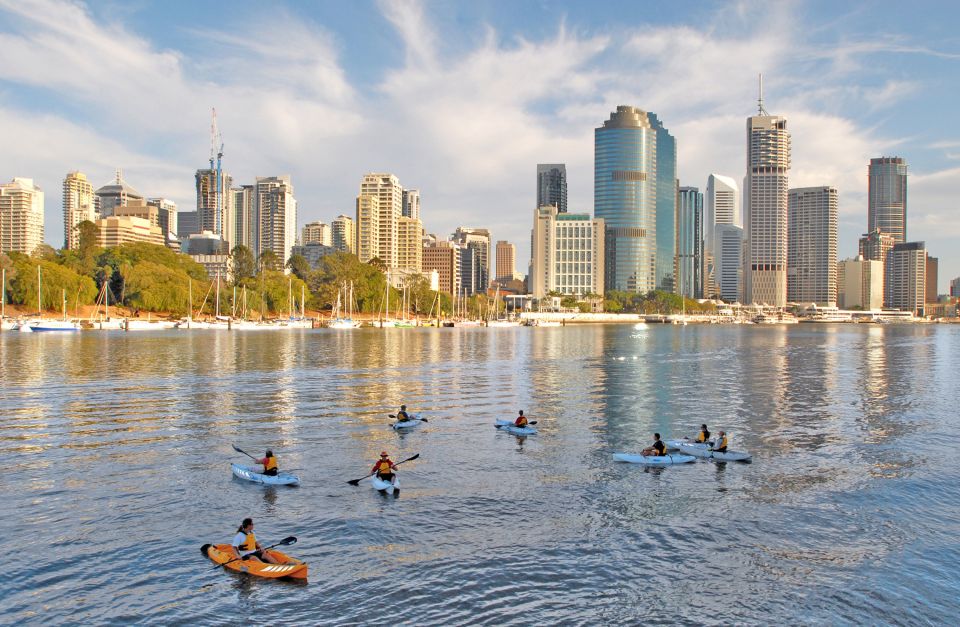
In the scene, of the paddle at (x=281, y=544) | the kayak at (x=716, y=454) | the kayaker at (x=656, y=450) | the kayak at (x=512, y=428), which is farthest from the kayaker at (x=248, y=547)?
the kayak at (x=716, y=454)

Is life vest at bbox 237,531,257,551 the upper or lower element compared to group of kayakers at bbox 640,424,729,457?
lower

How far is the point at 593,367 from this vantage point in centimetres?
9500

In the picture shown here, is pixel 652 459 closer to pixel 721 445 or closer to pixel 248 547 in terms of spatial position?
pixel 721 445

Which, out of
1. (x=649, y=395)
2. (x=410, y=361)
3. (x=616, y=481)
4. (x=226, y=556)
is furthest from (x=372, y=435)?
(x=410, y=361)

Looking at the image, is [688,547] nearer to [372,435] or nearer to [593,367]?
[372,435]

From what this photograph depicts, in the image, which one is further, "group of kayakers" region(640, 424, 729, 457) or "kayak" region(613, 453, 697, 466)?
"group of kayakers" region(640, 424, 729, 457)

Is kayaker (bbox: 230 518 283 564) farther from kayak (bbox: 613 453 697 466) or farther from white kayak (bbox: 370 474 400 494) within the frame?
kayak (bbox: 613 453 697 466)

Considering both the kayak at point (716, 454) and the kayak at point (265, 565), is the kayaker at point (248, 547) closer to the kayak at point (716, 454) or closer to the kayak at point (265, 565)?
the kayak at point (265, 565)

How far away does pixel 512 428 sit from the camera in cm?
4422

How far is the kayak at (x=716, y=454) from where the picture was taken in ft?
124

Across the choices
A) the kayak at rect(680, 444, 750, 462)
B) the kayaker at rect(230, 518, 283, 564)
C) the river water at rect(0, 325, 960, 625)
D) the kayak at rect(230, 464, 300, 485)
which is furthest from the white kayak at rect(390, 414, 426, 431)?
the kayaker at rect(230, 518, 283, 564)

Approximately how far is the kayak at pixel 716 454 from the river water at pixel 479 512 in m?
0.95

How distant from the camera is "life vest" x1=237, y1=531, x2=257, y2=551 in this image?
2266cm

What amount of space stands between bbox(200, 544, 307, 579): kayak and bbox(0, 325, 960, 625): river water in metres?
0.31
